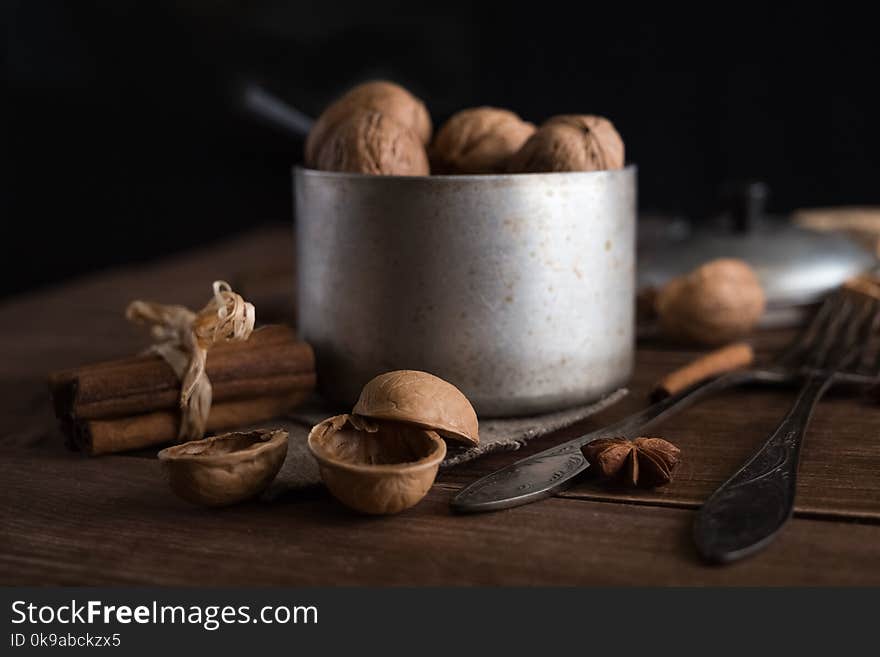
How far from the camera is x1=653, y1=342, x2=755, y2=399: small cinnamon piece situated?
0.95 m

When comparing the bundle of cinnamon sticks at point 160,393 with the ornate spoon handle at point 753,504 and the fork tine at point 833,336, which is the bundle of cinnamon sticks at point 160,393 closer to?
the ornate spoon handle at point 753,504

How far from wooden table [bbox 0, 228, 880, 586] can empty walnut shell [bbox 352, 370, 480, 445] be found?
44 mm

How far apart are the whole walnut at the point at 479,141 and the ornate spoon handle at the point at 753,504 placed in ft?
1.16

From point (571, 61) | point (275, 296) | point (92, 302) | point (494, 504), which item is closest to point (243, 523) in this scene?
point (494, 504)

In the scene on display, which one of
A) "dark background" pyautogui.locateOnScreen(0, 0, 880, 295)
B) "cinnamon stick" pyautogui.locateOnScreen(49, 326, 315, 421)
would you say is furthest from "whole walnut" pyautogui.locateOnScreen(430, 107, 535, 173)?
"dark background" pyautogui.locateOnScreen(0, 0, 880, 295)

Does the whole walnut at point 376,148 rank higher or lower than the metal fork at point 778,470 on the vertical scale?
higher

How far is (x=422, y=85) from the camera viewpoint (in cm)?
299

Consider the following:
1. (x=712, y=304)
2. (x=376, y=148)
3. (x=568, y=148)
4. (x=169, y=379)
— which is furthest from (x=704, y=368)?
(x=169, y=379)

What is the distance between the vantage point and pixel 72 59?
9.52ft

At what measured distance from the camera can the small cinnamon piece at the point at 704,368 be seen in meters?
0.95

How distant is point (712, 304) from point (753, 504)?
1.74ft

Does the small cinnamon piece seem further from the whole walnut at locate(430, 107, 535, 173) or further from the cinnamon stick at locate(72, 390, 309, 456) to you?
the cinnamon stick at locate(72, 390, 309, 456)

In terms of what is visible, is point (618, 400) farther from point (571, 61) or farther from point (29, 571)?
point (571, 61)

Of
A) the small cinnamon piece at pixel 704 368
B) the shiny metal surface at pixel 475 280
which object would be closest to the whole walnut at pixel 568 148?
the shiny metal surface at pixel 475 280
